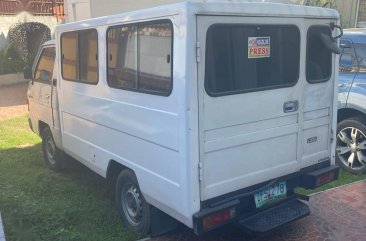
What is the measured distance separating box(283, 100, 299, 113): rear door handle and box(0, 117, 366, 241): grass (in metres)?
1.76

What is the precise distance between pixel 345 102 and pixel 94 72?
11.6ft

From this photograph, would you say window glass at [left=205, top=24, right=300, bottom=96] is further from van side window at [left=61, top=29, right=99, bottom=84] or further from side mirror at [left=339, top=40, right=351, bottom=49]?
side mirror at [left=339, top=40, right=351, bottom=49]

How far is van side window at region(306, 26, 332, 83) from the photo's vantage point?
12.7ft

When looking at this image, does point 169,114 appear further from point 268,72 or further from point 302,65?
point 302,65

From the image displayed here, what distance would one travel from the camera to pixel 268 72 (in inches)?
143

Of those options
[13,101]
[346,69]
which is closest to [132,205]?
[346,69]

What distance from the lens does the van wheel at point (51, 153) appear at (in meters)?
6.08

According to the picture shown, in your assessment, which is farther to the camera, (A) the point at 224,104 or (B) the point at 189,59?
(A) the point at 224,104

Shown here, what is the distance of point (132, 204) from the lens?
427cm

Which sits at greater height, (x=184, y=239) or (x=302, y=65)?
(x=302, y=65)

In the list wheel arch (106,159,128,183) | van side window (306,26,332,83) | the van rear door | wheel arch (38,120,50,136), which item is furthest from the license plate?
wheel arch (38,120,50,136)

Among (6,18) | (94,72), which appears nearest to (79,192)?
(94,72)

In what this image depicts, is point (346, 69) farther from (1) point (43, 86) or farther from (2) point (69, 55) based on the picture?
(1) point (43, 86)

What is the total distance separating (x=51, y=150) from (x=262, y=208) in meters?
3.79
